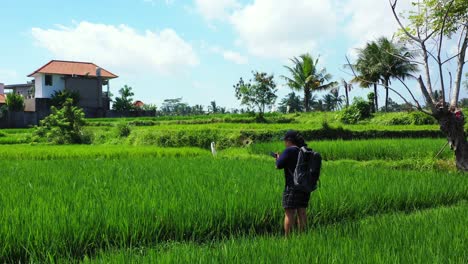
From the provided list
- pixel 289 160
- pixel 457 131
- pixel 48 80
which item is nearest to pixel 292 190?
pixel 289 160

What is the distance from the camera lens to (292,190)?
4301 millimetres

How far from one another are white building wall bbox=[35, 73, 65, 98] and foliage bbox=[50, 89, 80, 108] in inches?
40.1

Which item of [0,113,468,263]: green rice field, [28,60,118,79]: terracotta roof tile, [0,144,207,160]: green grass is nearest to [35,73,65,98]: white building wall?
[28,60,118,79]: terracotta roof tile

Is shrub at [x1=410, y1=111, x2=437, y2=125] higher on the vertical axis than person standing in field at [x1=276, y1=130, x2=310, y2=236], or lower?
higher

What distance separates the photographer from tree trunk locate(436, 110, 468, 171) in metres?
8.12

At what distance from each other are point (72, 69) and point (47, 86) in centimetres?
226

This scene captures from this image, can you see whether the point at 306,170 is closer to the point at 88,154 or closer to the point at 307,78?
the point at 88,154

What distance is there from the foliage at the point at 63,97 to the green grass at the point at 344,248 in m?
28.0

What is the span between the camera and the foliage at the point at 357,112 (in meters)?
22.0

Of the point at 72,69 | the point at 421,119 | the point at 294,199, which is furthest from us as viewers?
the point at 72,69

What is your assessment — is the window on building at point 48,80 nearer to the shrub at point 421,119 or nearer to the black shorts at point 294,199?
the shrub at point 421,119

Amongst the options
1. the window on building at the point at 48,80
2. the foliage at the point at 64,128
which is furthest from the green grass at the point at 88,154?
the window on building at the point at 48,80

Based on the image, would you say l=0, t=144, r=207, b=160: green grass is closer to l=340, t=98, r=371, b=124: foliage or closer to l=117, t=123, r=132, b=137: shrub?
l=117, t=123, r=132, b=137: shrub

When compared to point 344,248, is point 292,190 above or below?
above
